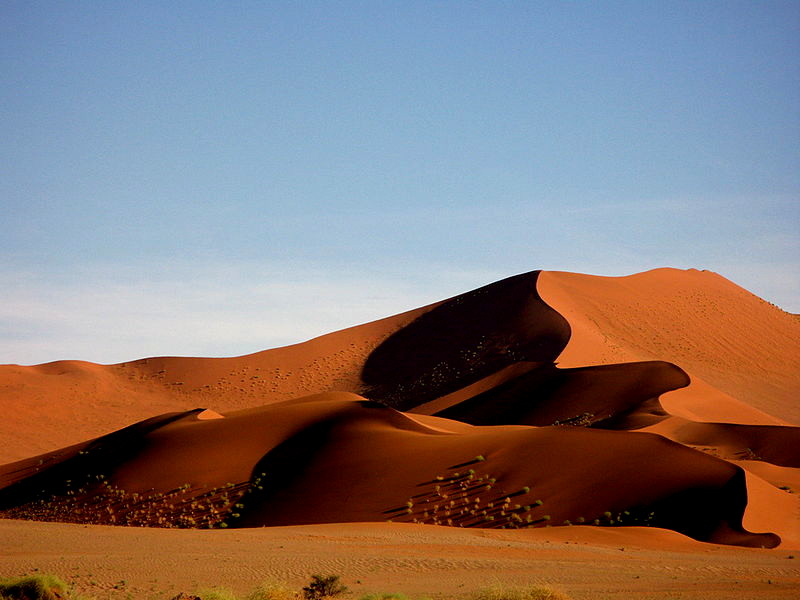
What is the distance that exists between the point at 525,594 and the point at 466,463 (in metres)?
16.2

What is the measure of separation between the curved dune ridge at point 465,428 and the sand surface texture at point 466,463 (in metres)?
0.11

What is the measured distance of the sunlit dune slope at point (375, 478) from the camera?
87.4ft

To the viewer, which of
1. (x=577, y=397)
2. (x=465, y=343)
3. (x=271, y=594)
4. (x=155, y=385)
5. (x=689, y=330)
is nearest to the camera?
(x=271, y=594)

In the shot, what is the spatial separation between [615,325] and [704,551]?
51369mm

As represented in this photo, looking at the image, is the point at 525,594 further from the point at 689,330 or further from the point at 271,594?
the point at 689,330

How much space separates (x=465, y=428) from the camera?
132ft

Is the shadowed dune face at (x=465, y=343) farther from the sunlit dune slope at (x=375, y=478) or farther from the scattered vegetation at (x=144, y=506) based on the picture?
the scattered vegetation at (x=144, y=506)

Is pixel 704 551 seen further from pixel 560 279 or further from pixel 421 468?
pixel 560 279

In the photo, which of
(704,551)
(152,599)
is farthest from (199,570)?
(704,551)

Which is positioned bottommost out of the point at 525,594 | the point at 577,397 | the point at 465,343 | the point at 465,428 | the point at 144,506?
the point at 525,594

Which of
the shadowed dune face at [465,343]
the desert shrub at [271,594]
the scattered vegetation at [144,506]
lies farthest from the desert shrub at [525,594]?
the shadowed dune face at [465,343]

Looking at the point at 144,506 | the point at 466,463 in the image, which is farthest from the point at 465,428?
the point at 144,506

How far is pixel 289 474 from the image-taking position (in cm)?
3281

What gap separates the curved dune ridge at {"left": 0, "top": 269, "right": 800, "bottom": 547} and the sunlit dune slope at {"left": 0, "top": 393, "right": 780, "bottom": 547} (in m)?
0.08
